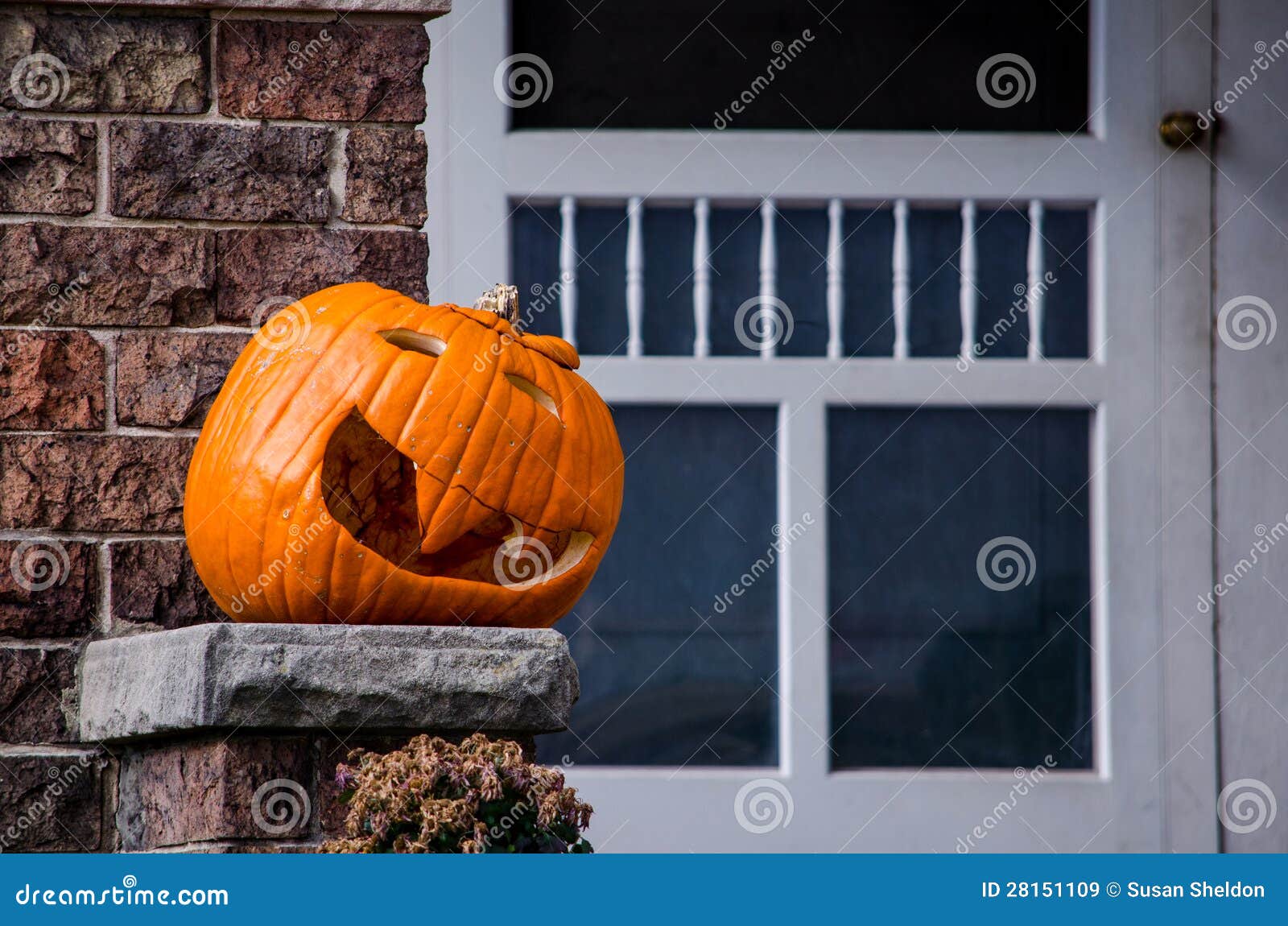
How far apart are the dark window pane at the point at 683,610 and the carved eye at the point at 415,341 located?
1361 mm

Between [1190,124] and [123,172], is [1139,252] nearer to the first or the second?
[1190,124]

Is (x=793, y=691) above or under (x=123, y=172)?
under

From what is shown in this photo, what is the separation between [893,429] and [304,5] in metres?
1.61

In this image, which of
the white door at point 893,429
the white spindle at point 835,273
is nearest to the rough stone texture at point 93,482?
the white door at point 893,429

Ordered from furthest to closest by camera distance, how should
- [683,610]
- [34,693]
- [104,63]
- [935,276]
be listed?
[935,276], [683,610], [104,63], [34,693]

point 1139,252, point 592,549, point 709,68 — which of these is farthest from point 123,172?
point 1139,252

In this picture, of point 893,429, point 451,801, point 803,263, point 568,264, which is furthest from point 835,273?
point 451,801

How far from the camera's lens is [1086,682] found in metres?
3.20

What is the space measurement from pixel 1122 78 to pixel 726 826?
1.79 m

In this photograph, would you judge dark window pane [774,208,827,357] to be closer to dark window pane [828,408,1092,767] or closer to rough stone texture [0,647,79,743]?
dark window pane [828,408,1092,767]

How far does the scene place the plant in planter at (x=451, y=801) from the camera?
1.54 metres

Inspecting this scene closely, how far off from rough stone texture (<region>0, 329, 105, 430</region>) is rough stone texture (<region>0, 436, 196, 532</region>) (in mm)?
24

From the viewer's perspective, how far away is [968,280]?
325cm

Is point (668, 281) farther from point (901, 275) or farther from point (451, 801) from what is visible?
Answer: point (451, 801)
